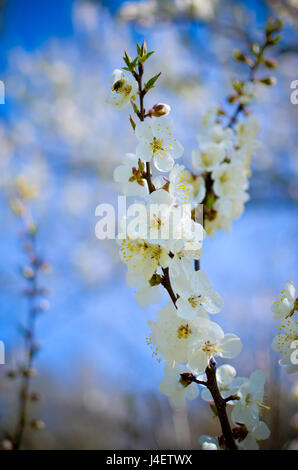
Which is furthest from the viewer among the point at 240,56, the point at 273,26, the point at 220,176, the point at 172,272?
the point at 240,56

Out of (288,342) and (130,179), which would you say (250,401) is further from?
(130,179)

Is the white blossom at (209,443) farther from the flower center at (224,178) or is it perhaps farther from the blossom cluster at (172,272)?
the flower center at (224,178)

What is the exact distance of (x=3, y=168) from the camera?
4.26 meters

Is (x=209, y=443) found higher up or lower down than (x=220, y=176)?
lower down

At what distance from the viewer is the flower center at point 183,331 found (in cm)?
74

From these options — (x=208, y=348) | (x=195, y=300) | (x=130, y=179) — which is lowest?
(x=208, y=348)

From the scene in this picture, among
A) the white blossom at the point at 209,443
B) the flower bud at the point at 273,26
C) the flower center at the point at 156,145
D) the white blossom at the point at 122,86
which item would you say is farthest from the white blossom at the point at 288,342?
the flower bud at the point at 273,26

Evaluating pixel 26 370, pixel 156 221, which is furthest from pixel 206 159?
pixel 26 370

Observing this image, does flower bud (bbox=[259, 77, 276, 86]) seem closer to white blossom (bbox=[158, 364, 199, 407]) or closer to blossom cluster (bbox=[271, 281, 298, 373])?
blossom cluster (bbox=[271, 281, 298, 373])

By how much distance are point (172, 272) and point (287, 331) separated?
0.36 meters

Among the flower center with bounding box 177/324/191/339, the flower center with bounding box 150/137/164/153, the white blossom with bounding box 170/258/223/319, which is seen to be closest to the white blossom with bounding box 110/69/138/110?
the flower center with bounding box 150/137/164/153

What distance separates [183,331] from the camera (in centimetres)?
74

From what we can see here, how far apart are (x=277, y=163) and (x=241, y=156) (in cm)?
346
